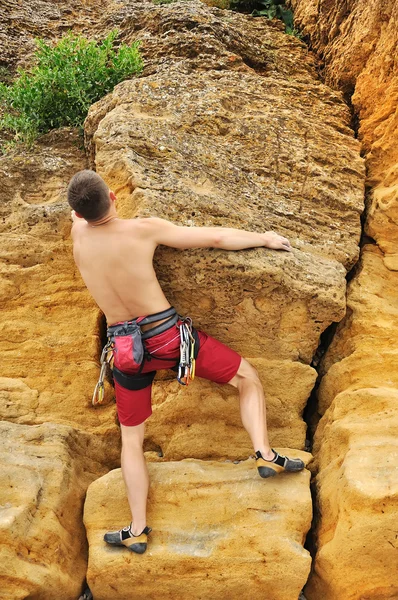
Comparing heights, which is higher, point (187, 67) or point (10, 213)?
point (187, 67)

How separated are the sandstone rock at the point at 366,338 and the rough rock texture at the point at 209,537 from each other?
3.16 ft

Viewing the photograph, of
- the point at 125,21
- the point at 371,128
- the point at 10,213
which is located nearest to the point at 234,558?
the point at 10,213

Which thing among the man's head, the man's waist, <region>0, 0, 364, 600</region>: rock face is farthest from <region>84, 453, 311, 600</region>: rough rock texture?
the man's head

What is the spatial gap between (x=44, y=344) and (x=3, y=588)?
2001 mm

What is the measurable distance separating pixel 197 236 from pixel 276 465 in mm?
1819

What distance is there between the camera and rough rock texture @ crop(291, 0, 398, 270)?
16.3ft

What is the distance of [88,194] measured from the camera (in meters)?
3.68

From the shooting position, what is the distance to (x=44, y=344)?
4.83 metres

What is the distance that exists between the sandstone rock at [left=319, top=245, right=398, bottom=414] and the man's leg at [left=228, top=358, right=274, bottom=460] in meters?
0.82

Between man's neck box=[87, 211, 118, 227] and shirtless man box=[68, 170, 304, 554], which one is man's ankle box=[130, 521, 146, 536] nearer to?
shirtless man box=[68, 170, 304, 554]

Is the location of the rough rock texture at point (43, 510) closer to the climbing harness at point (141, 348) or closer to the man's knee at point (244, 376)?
the climbing harness at point (141, 348)

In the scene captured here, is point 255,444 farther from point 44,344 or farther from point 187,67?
point 187,67

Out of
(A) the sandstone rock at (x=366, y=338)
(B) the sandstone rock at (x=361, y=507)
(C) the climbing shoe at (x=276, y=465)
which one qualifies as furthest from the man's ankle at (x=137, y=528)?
(A) the sandstone rock at (x=366, y=338)

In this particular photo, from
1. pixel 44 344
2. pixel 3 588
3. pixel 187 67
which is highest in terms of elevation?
pixel 187 67
